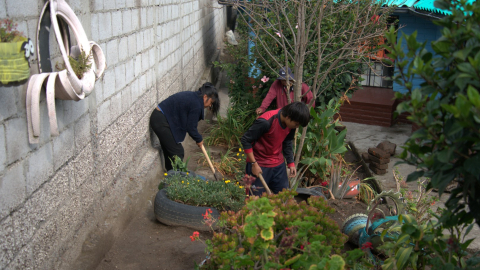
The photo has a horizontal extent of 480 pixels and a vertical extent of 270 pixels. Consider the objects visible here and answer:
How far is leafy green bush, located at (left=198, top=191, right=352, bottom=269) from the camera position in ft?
6.14

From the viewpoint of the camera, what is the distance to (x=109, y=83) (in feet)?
12.0

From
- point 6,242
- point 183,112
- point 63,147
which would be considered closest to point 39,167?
point 63,147

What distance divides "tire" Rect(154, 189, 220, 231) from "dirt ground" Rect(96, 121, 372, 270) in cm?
8

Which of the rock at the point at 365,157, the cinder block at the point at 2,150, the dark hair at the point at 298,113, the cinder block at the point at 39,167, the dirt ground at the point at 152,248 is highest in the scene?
the cinder block at the point at 2,150

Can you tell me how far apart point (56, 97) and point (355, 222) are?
2679 mm

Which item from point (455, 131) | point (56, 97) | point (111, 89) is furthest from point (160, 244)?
point (455, 131)

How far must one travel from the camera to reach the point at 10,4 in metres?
2.09

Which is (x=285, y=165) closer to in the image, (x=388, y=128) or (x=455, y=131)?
(x=455, y=131)

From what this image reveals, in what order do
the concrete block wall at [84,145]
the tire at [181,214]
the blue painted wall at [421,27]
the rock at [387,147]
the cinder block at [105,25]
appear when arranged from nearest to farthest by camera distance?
the concrete block wall at [84,145], the cinder block at [105,25], the tire at [181,214], the rock at [387,147], the blue painted wall at [421,27]

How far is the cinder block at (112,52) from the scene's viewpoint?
142 inches

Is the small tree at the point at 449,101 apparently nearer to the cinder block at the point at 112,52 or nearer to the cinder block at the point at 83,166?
the cinder block at the point at 83,166

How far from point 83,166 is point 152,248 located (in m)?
0.98

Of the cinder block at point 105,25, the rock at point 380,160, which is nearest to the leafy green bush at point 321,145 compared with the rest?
the rock at point 380,160

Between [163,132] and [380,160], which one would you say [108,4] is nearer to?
[163,132]
